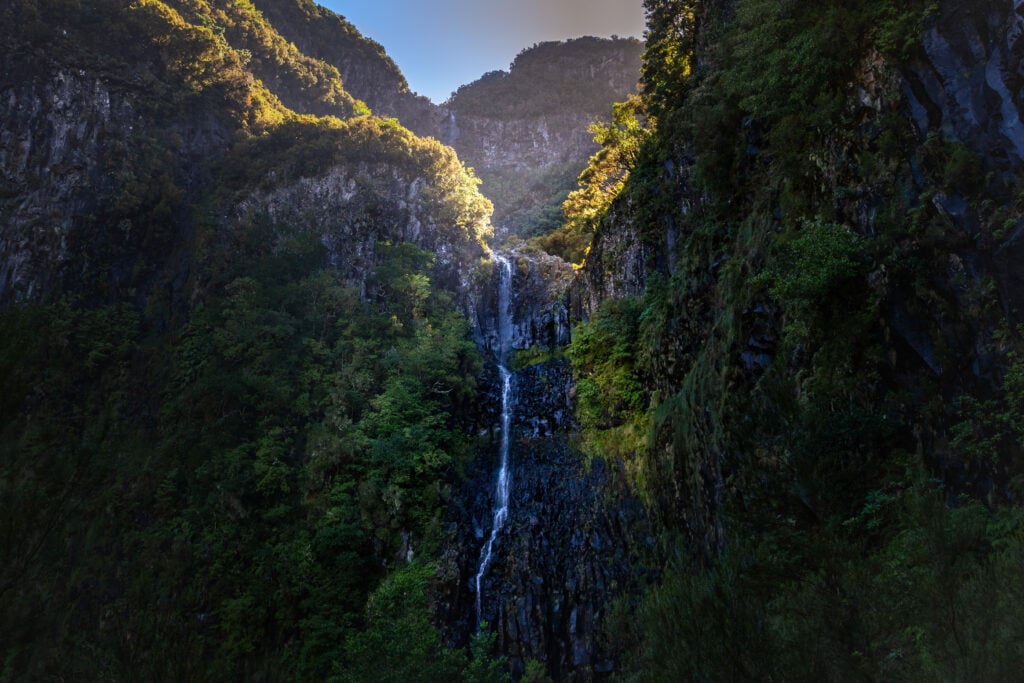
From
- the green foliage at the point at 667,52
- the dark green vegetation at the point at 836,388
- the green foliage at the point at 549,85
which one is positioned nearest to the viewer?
the dark green vegetation at the point at 836,388

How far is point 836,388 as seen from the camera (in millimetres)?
7699

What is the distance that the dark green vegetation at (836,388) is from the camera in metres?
4.67

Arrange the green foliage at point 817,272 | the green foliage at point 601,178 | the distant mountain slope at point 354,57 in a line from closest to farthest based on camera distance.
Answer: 1. the green foliage at point 817,272
2. the green foliage at point 601,178
3. the distant mountain slope at point 354,57

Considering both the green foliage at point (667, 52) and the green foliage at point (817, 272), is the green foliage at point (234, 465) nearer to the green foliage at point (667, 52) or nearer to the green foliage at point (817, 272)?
the green foliage at point (817, 272)

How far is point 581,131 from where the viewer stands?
2408 inches

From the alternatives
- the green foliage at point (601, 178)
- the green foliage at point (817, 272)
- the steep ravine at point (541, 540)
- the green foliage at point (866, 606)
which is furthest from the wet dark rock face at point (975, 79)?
the green foliage at point (601, 178)

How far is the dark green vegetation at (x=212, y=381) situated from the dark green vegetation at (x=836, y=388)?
765 centimetres

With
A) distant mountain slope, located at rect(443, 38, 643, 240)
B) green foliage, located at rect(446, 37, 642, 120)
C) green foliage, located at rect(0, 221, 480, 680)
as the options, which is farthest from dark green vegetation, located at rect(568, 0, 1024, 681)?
green foliage, located at rect(446, 37, 642, 120)

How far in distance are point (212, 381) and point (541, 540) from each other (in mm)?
13978

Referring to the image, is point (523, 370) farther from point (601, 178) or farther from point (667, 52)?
point (667, 52)

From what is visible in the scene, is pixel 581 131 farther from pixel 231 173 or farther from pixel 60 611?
pixel 60 611

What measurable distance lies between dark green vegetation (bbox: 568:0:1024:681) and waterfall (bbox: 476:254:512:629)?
16.7 ft

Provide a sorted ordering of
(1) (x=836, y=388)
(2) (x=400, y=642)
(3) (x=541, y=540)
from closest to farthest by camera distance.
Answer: (1) (x=836, y=388), (2) (x=400, y=642), (3) (x=541, y=540)

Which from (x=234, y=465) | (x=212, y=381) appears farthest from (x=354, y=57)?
(x=234, y=465)
